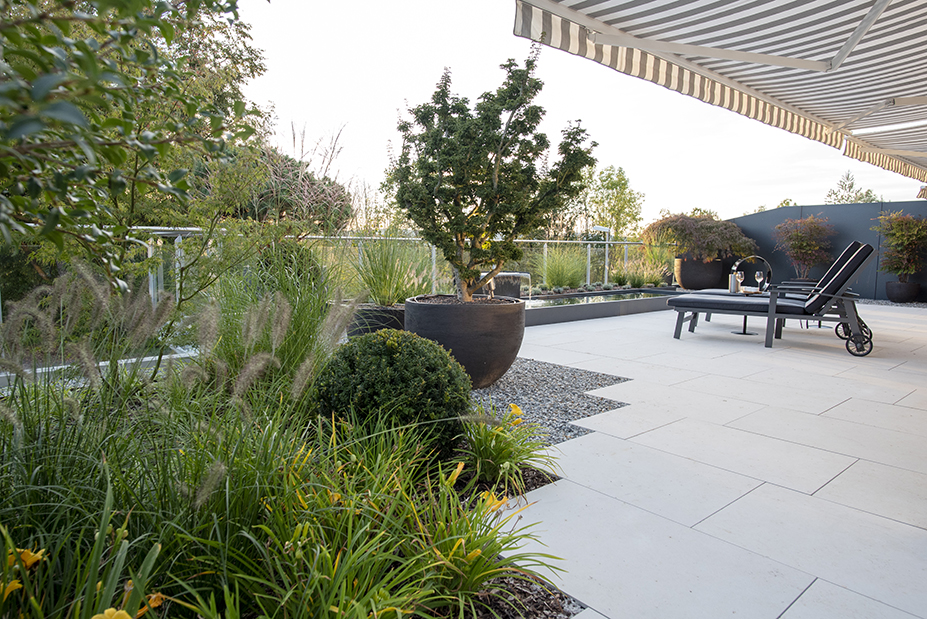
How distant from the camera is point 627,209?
32.5 meters

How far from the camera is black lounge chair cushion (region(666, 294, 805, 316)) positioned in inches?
213

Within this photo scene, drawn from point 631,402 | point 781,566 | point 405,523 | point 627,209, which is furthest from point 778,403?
point 627,209

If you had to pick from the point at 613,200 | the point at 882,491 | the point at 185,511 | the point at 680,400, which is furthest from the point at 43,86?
the point at 613,200

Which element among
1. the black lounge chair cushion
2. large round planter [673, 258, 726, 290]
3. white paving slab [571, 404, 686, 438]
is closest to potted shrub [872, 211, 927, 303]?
large round planter [673, 258, 726, 290]

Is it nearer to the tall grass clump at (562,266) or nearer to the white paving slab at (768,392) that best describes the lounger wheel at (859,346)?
the white paving slab at (768,392)

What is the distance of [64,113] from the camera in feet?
1.34

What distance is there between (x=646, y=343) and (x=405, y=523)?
15.9ft

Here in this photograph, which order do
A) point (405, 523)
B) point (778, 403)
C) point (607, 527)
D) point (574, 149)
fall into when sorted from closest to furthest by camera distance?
1. point (405, 523)
2. point (607, 527)
3. point (778, 403)
4. point (574, 149)

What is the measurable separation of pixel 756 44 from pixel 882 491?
3252 millimetres

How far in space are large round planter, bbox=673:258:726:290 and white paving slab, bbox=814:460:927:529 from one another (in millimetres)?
10341

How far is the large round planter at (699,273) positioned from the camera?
12.0 metres

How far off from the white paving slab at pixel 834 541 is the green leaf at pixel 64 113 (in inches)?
81.3

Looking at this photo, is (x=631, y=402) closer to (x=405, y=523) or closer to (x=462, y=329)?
(x=462, y=329)

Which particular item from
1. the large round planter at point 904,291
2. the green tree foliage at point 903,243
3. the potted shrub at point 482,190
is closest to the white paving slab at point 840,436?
the potted shrub at point 482,190
